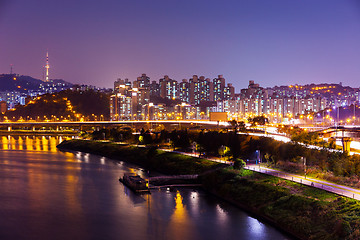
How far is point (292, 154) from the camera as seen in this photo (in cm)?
2555

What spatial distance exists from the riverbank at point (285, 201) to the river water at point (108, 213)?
62 cm

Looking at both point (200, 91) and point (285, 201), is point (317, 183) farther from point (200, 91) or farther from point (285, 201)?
point (200, 91)

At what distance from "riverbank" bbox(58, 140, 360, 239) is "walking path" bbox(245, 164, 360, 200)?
45 cm

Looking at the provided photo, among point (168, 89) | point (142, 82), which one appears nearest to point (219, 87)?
point (168, 89)

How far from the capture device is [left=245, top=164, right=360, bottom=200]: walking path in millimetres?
16987

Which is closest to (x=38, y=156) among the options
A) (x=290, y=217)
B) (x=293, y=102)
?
(x=290, y=217)

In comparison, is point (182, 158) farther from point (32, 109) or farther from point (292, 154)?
point (32, 109)

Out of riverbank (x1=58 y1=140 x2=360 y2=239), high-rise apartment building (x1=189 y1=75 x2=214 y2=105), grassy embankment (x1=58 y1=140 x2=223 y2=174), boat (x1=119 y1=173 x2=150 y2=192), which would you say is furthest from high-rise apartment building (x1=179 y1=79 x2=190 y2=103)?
boat (x1=119 y1=173 x2=150 y2=192)

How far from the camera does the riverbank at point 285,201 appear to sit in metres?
14.6

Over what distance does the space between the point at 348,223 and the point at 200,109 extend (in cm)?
13175

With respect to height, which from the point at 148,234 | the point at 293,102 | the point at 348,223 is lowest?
the point at 148,234

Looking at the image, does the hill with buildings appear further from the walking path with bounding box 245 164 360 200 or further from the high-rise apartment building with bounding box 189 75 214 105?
the walking path with bounding box 245 164 360 200

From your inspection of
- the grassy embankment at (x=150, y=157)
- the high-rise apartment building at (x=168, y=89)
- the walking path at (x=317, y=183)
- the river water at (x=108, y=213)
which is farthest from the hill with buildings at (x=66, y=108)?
the walking path at (x=317, y=183)

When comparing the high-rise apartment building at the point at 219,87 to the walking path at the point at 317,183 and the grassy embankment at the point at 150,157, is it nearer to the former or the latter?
the grassy embankment at the point at 150,157
